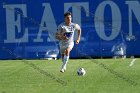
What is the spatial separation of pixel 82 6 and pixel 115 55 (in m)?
3.33

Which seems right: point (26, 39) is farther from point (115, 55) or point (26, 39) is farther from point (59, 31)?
point (59, 31)

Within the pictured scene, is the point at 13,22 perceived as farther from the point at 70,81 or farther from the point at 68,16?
the point at 70,81

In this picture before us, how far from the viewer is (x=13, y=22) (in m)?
31.1

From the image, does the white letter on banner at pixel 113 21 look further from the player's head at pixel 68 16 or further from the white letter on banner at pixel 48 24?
the player's head at pixel 68 16

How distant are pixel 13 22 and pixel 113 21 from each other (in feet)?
18.4

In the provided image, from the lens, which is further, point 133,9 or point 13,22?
point 13,22

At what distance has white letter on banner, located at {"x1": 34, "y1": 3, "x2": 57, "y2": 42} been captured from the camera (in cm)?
3073

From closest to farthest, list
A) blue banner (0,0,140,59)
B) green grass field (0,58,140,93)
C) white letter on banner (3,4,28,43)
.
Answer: green grass field (0,58,140,93) < blue banner (0,0,140,59) < white letter on banner (3,4,28,43)

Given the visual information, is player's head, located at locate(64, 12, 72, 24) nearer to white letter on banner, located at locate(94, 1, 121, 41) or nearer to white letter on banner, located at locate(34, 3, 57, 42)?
white letter on banner, located at locate(94, 1, 121, 41)

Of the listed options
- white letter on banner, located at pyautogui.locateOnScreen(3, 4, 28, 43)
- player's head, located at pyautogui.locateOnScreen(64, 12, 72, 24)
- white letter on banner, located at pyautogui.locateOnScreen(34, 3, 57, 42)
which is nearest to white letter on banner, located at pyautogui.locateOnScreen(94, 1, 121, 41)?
white letter on banner, located at pyautogui.locateOnScreen(34, 3, 57, 42)

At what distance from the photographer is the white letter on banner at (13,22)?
30938 millimetres

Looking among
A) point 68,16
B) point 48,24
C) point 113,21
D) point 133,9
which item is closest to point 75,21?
point 48,24

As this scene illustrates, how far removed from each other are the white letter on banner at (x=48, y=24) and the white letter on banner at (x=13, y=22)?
86cm

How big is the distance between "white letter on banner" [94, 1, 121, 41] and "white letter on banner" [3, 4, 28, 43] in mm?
4054
